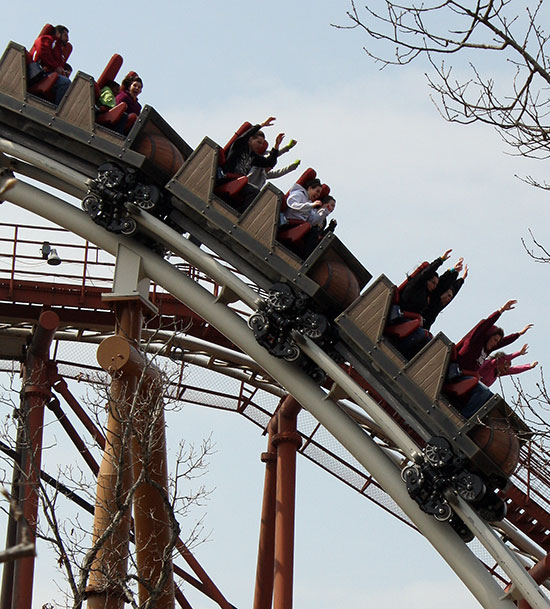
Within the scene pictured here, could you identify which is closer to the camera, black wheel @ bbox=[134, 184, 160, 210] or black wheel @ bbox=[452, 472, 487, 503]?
black wheel @ bbox=[452, 472, 487, 503]

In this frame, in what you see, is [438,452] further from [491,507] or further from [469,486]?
[491,507]

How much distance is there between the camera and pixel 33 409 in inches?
424

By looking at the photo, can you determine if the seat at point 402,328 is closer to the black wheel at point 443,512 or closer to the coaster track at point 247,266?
the coaster track at point 247,266

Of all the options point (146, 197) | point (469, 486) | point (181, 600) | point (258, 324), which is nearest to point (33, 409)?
point (181, 600)

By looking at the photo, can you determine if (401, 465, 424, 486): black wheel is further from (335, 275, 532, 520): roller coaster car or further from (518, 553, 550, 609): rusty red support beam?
(518, 553, 550, 609): rusty red support beam

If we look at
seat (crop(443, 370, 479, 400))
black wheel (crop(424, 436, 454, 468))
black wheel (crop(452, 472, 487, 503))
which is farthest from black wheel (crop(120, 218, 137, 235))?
black wheel (crop(452, 472, 487, 503))

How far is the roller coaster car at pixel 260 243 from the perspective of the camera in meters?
7.66

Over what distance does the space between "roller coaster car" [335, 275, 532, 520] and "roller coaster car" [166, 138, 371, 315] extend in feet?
0.88

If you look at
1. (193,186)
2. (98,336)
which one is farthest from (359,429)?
(98,336)

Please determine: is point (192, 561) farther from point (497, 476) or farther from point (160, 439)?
point (497, 476)

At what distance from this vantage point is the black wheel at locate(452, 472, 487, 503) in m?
7.11

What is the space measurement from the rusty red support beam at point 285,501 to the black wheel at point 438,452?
3.62 m

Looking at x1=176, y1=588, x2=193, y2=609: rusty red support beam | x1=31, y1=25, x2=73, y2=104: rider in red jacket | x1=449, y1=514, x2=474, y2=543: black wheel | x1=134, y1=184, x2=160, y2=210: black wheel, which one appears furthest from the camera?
x1=176, y1=588, x2=193, y2=609: rusty red support beam

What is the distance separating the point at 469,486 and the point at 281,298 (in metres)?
1.80
